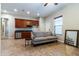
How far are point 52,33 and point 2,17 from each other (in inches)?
55.7

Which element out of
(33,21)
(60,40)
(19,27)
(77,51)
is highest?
(33,21)

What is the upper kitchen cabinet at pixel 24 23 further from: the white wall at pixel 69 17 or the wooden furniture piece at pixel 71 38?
the wooden furniture piece at pixel 71 38

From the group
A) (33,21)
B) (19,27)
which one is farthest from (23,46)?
(33,21)

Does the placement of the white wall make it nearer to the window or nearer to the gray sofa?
the window

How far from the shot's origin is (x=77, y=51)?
2.27 meters

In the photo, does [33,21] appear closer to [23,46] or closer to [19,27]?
[19,27]

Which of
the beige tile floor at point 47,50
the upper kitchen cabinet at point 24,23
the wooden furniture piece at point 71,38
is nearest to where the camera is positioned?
the beige tile floor at point 47,50

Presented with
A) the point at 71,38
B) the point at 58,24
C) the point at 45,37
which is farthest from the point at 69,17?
the point at 45,37

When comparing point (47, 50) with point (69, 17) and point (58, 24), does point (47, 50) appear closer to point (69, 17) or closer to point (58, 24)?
point (58, 24)

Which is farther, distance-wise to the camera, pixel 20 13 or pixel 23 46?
pixel 23 46

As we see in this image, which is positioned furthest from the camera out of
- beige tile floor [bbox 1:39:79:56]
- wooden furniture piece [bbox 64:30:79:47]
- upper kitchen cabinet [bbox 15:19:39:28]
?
upper kitchen cabinet [bbox 15:19:39:28]

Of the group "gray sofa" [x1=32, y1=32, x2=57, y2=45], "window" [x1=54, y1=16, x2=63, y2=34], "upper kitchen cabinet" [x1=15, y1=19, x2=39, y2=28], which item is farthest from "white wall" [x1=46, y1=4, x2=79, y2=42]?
"upper kitchen cabinet" [x1=15, y1=19, x2=39, y2=28]

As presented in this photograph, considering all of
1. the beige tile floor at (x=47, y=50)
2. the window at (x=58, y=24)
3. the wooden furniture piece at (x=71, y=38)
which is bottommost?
the beige tile floor at (x=47, y=50)

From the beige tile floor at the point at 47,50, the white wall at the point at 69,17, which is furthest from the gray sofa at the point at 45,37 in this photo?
the white wall at the point at 69,17
